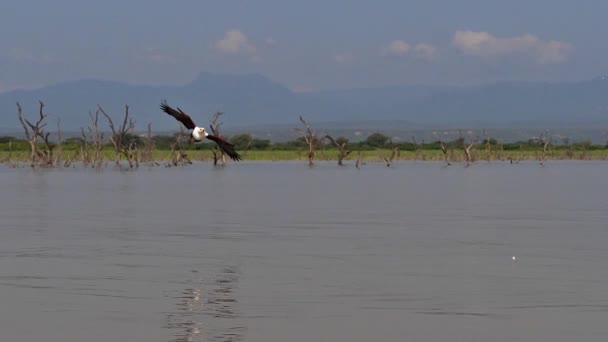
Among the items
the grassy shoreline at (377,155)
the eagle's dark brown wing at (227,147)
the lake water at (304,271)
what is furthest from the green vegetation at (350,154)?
the eagle's dark brown wing at (227,147)

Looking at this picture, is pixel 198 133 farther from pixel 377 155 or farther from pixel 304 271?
pixel 377 155

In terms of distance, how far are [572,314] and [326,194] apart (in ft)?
102

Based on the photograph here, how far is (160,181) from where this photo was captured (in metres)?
60.4

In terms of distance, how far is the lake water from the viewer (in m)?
15.3

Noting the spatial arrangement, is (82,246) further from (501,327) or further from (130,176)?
(130,176)

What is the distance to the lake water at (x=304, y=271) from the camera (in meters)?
15.3

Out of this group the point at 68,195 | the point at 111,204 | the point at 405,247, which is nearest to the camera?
the point at 405,247

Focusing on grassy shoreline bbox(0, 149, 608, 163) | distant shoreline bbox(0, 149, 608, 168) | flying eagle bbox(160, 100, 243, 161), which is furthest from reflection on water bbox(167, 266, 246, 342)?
grassy shoreline bbox(0, 149, 608, 163)

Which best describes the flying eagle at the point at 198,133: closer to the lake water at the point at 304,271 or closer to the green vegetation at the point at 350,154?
the lake water at the point at 304,271

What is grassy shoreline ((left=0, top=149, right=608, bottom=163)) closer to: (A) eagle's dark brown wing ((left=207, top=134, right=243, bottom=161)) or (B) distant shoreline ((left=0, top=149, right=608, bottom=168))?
(B) distant shoreline ((left=0, top=149, right=608, bottom=168))

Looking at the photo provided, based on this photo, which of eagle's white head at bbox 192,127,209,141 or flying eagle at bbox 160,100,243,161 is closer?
flying eagle at bbox 160,100,243,161

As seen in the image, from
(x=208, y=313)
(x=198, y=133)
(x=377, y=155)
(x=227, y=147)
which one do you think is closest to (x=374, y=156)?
(x=377, y=155)

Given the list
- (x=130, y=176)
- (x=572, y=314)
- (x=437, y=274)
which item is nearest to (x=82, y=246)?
(x=437, y=274)

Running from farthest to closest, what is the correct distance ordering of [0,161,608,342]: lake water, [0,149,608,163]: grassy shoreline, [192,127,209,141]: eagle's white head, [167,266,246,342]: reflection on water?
[0,149,608,163]: grassy shoreline → [192,127,209,141]: eagle's white head → [0,161,608,342]: lake water → [167,266,246,342]: reflection on water
